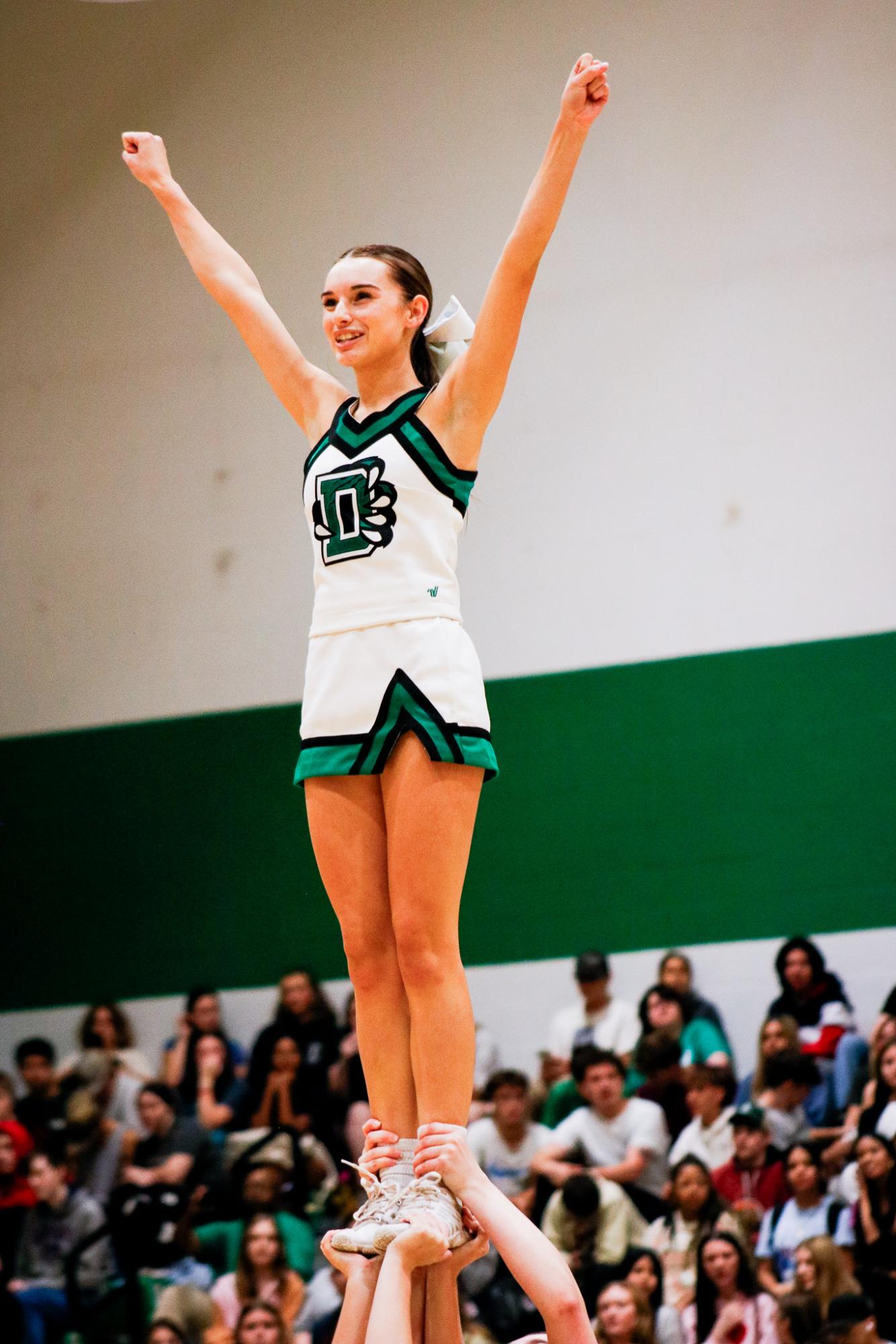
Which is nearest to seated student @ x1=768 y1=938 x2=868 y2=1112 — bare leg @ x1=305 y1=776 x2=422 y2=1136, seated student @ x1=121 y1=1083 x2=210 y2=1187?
seated student @ x1=121 y1=1083 x2=210 y2=1187

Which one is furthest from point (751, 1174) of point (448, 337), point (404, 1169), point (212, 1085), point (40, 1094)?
point (448, 337)

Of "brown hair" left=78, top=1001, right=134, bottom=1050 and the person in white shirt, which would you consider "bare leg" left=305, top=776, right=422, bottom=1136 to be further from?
"brown hair" left=78, top=1001, right=134, bottom=1050

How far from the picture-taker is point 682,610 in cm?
805

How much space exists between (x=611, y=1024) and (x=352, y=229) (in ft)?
14.4

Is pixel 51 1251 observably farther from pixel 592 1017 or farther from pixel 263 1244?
pixel 592 1017

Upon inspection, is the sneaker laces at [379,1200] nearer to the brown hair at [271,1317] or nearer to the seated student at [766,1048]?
the brown hair at [271,1317]

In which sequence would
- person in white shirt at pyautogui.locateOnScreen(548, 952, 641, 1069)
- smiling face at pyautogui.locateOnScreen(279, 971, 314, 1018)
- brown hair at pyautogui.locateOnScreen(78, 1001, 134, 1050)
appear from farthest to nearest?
brown hair at pyautogui.locateOnScreen(78, 1001, 134, 1050)
smiling face at pyautogui.locateOnScreen(279, 971, 314, 1018)
person in white shirt at pyautogui.locateOnScreen(548, 952, 641, 1069)

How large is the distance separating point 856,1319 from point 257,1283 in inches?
102

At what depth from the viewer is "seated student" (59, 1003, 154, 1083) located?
331 inches

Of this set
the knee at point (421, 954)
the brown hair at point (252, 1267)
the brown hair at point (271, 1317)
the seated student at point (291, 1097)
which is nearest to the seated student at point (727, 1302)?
the brown hair at point (271, 1317)

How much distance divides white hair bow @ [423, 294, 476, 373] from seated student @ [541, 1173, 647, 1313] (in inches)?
173

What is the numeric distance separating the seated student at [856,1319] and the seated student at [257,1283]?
2296 millimetres

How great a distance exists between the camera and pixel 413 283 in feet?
10.6

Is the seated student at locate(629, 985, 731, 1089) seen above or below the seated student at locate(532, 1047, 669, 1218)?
above
